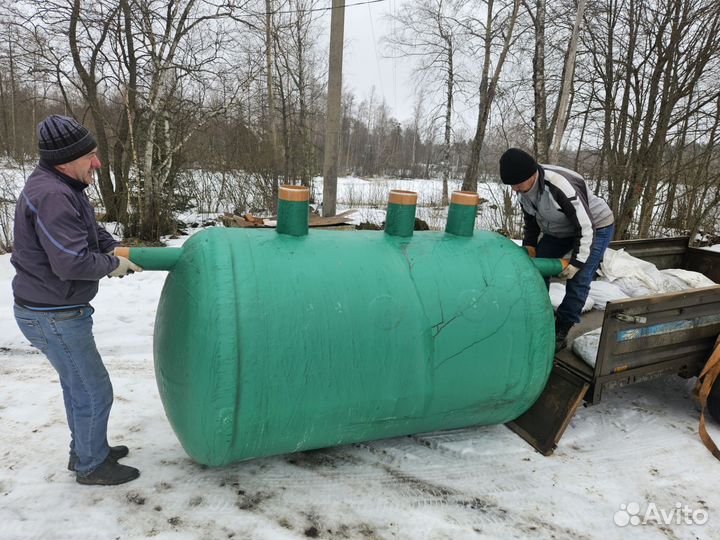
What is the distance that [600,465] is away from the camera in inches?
113

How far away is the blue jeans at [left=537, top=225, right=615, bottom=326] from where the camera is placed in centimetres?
338

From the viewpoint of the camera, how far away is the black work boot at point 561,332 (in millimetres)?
3388

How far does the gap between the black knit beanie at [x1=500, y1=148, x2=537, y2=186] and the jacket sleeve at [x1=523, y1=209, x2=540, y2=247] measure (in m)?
0.63

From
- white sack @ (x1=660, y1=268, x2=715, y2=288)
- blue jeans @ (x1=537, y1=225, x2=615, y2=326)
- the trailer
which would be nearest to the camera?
the trailer

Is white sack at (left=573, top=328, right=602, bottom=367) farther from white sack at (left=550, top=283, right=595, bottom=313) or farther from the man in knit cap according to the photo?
white sack at (left=550, top=283, right=595, bottom=313)

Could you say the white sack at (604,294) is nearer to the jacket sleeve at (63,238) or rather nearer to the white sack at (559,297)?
the white sack at (559,297)

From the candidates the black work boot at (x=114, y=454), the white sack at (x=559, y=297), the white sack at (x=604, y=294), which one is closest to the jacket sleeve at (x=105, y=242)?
the black work boot at (x=114, y=454)

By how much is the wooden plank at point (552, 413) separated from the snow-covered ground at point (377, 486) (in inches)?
3.4

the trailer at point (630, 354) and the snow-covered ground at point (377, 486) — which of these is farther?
the trailer at point (630, 354)

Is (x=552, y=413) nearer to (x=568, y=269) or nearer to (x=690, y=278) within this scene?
(x=568, y=269)

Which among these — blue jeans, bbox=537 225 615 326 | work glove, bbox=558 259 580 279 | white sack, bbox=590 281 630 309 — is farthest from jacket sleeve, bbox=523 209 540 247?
white sack, bbox=590 281 630 309

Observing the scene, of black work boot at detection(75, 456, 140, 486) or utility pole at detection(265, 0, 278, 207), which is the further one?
utility pole at detection(265, 0, 278, 207)

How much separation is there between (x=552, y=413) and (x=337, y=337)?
1.75 meters

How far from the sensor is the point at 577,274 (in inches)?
133
